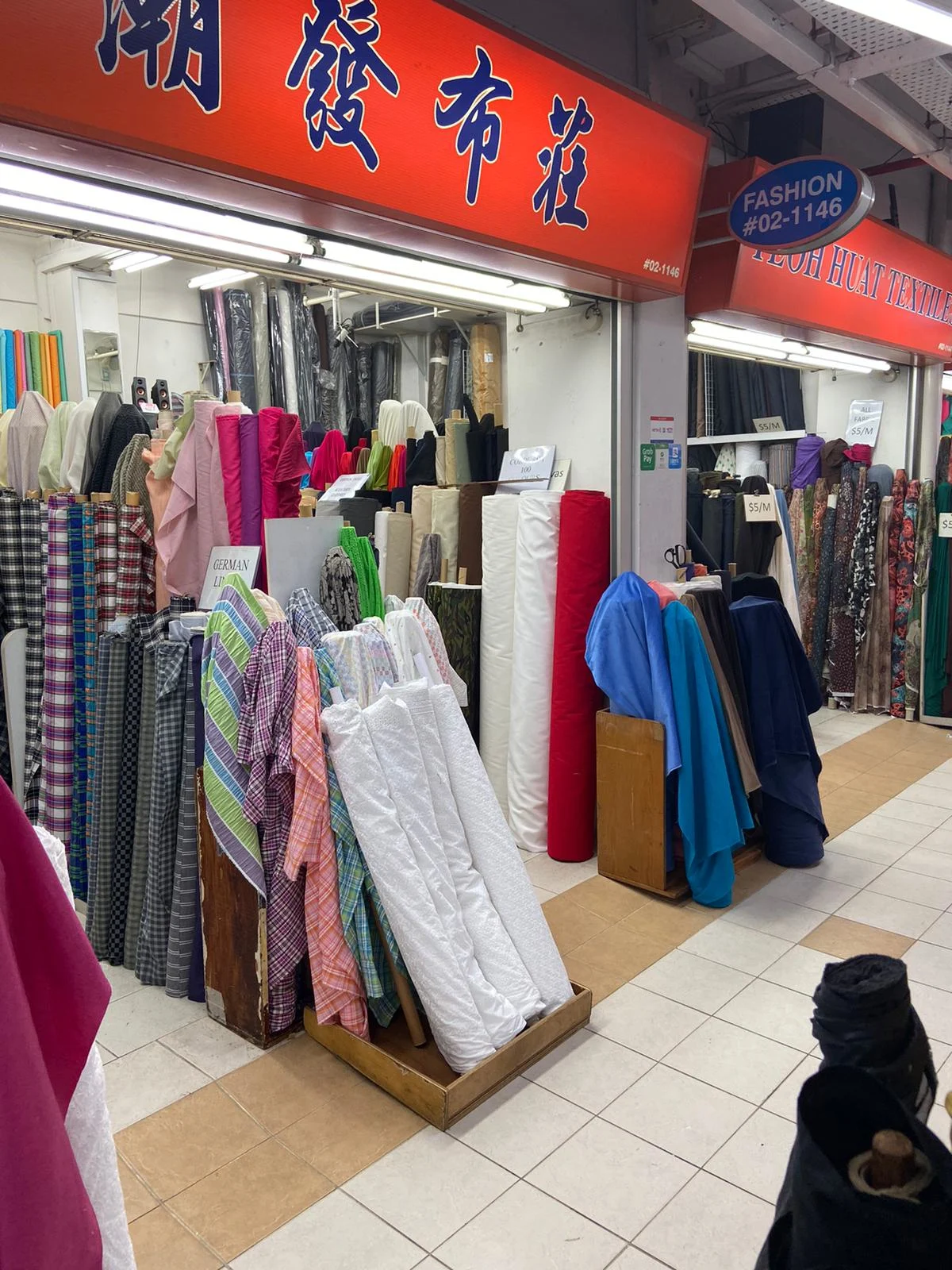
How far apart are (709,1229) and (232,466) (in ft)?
9.25

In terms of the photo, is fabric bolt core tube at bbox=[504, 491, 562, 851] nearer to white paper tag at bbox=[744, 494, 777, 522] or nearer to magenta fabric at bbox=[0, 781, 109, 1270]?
white paper tag at bbox=[744, 494, 777, 522]

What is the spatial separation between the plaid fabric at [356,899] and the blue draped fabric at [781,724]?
1975mm

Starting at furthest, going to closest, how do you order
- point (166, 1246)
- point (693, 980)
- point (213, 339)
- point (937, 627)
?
point (213, 339), point (937, 627), point (693, 980), point (166, 1246)

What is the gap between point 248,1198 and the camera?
223 centimetres

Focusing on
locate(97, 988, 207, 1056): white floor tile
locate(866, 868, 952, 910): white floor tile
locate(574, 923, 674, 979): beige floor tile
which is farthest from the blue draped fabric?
locate(97, 988, 207, 1056): white floor tile

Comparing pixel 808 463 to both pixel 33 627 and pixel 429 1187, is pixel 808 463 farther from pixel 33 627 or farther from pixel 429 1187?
pixel 429 1187

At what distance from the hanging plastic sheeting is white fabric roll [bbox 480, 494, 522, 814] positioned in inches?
136

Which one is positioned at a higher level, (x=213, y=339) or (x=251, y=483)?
(x=213, y=339)

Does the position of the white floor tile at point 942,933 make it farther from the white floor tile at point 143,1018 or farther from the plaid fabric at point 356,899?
the white floor tile at point 143,1018

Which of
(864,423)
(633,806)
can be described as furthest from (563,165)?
(864,423)

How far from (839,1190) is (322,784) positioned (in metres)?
2.05

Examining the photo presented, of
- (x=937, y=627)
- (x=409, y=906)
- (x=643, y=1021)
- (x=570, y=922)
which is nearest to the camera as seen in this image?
(x=409, y=906)

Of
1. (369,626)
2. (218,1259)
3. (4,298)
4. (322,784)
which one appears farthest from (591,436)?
(4,298)

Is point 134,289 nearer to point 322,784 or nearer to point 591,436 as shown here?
point 591,436
